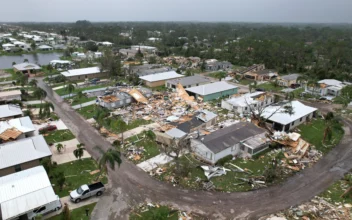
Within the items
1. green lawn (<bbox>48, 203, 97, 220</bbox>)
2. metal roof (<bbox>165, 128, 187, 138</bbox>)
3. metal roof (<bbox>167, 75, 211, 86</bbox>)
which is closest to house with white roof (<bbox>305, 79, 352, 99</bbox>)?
metal roof (<bbox>167, 75, 211, 86</bbox>)

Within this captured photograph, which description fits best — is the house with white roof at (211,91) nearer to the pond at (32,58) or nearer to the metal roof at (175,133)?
the metal roof at (175,133)

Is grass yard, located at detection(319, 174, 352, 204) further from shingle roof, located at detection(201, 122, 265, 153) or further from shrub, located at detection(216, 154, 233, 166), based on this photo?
shingle roof, located at detection(201, 122, 265, 153)

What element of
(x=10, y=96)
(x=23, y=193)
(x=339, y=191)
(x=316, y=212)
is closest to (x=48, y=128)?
(x=10, y=96)

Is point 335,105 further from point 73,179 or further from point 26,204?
point 26,204

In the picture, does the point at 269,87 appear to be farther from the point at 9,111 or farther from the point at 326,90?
the point at 9,111

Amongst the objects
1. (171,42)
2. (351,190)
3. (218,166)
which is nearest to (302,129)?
(351,190)

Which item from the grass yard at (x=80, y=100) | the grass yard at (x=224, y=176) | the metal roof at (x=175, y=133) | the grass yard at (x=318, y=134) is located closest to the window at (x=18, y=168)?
the grass yard at (x=224, y=176)

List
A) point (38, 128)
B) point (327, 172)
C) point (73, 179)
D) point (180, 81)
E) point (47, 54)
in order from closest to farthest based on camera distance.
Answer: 1. point (73, 179)
2. point (327, 172)
3. point (38, 128)
4. point (180, 81)
5. point (47, 54)

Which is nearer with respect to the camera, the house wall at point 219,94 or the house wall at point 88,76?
the house wall at point 219,94
